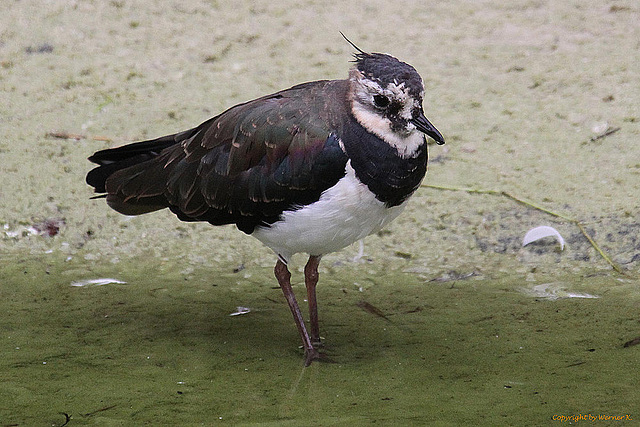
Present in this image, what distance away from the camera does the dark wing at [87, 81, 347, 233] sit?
459 cm

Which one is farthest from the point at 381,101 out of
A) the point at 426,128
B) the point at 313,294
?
the point at 313,294

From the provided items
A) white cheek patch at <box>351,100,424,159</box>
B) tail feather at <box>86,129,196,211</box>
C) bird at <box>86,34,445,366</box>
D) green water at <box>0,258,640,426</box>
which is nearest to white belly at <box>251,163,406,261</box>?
bird at <box>86,34,445,366</box>

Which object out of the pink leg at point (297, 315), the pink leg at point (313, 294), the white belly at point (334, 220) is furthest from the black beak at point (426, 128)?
the pink leg at point (297, 315)

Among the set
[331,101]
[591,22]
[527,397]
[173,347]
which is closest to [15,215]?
[173,347]

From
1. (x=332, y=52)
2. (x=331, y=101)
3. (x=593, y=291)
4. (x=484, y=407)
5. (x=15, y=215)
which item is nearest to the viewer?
(x=484, y=407)

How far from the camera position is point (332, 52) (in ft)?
26.0

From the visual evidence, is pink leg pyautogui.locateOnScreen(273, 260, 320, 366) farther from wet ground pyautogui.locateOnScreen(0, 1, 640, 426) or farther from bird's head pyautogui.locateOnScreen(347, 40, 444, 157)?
bird's head pyautogui.locateOnScreen(347, 40, 444, 157)

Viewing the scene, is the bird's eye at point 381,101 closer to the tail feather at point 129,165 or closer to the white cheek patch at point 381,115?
the white cheek patch at point 381,115

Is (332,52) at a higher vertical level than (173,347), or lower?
higher

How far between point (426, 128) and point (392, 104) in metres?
0.21

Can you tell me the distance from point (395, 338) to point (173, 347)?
1248mm

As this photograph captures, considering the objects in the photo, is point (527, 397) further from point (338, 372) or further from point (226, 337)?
point (226, 337)

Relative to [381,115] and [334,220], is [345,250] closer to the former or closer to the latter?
[334,220]

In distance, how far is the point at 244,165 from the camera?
4.85m
